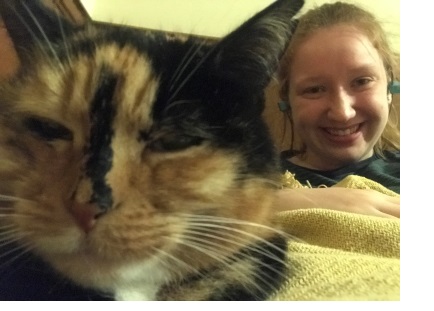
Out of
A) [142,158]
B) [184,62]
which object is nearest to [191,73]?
[184,62]

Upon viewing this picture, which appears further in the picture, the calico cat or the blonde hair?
the blonde hair

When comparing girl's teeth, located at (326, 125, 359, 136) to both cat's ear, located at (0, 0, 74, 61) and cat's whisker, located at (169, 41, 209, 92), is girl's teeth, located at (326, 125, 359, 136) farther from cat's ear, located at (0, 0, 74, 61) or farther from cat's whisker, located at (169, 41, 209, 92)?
cat's ear, located at (0, 0, 74, 61)

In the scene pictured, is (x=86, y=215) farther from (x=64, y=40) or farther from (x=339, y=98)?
(x=339, y=98)

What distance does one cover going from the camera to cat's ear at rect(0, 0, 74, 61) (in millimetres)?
726

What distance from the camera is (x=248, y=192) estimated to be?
2.30ft

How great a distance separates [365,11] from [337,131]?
6.9 inches

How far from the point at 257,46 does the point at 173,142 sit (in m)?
0.17

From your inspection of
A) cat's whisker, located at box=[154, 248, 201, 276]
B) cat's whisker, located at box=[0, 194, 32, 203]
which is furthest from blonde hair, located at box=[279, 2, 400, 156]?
cat's whisker, located at box=[0, 194, 32, 203]

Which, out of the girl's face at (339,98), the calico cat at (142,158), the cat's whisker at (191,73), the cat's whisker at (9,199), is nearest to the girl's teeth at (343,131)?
the girl's face at (339,98)

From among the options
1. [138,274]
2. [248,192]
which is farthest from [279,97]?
[138,274]

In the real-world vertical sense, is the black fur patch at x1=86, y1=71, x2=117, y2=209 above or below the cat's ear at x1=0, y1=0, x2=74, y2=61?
below

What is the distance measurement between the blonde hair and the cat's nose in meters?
0.30

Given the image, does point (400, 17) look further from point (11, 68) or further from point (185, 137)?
point (11, 68)

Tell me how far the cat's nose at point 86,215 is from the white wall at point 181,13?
0.88 feet
